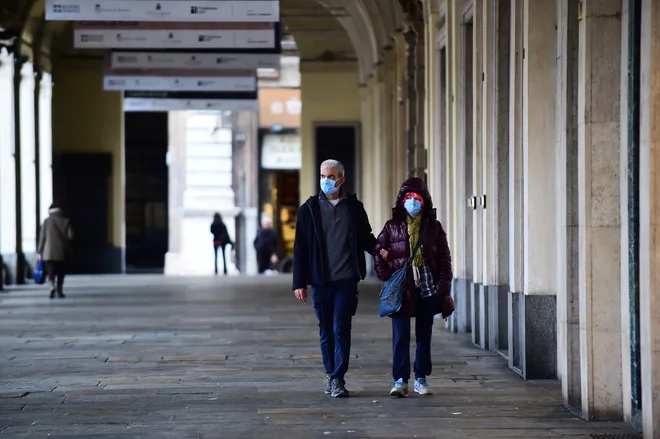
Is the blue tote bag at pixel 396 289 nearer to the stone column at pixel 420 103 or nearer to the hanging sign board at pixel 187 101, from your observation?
the stone column at pixel 420 103

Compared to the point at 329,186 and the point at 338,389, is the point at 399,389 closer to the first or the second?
the point at 338,389

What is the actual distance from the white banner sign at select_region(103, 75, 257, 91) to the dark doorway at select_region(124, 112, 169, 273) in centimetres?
1603

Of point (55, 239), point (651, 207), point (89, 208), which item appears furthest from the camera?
point (89, 208)

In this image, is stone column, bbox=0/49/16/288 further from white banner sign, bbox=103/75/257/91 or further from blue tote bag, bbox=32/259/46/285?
white banner sign, bbox=103/75/257/91

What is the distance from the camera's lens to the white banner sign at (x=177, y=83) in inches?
926

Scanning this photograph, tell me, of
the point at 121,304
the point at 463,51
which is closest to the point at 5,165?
the point at 121,304

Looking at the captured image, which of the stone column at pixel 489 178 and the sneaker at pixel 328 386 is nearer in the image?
the sneaker at pixel 328 386

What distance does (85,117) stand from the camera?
1275 inches

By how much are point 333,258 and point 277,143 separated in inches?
Result: 1271

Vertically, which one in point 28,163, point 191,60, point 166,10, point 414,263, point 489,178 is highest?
point 166,10

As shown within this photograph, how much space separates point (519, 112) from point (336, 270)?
2601 mm

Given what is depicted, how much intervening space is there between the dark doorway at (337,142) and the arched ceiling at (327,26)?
175 cm

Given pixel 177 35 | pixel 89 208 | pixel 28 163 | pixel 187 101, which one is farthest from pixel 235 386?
pixel 89 208

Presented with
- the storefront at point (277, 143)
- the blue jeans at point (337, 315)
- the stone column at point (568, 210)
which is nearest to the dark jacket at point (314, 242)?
the blue jeans at point (337, 315)
